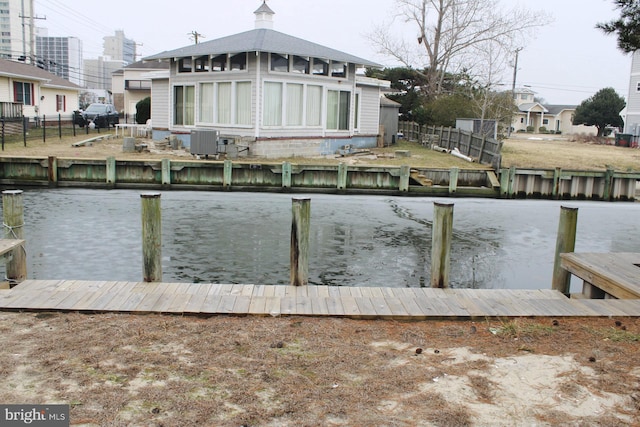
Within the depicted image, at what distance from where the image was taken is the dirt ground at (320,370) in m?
4.20

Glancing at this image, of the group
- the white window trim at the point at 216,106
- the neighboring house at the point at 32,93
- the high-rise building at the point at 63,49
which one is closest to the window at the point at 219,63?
the white window trim at the point at 216,106

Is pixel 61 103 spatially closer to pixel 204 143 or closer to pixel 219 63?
pixel 219 63

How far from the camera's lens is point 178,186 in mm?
18062

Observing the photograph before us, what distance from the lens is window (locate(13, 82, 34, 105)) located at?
116 ft

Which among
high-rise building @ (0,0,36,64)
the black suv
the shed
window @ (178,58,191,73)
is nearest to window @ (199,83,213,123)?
window @ (178,58,191,73)

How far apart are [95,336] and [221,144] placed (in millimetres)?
16489

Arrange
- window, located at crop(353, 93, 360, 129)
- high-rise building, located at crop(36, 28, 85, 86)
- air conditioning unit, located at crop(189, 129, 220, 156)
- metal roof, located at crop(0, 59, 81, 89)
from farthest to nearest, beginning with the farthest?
high-rise building, located at crop(36, 28, 85, 86) → metal roof, located at crop(0, 59, 81, 89) → window, located at crop(353, 93, 360, 129) → air conditioning unit, located at crop(189, 129, 220, 156)

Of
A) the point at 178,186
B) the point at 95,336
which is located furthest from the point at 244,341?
the point at 178,186

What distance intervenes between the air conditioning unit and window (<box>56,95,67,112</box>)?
86.1ft

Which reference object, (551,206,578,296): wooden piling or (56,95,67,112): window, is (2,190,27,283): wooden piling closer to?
(551,206,578,296): wooden piling

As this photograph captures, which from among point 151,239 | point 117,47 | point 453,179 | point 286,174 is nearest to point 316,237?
Answer: point 286,174

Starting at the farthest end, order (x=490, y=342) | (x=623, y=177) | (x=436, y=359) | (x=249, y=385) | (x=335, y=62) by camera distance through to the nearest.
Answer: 1. (x=335, y=62)
2. (x=623, y=177)
3. (x=490, y=342)
4. (x=436, y=359)
5. (x=249, y=385)

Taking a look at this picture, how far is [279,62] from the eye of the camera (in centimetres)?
2303

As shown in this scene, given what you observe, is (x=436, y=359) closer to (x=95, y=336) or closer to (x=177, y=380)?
(x=177, y=380)
